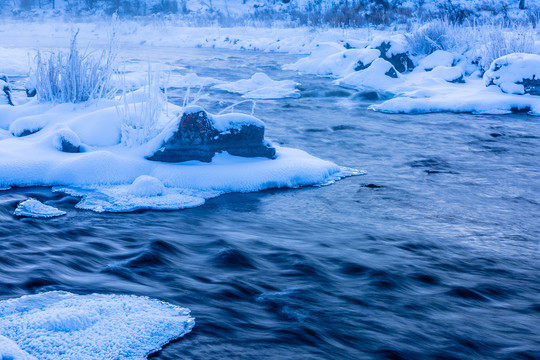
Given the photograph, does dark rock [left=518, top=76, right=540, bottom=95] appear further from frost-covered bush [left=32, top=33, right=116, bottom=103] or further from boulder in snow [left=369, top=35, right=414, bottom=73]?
frost-covered bush [left=32, top=33, right=116, bottom=103]

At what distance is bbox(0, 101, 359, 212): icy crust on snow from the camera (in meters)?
6.09

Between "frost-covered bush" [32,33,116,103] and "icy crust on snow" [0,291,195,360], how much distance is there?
5495 millimetres

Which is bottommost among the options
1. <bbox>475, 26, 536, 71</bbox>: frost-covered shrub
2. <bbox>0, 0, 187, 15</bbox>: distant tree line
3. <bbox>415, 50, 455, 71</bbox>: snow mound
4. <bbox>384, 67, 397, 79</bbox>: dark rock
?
<bbox>384, 67, 397, 79</bbox>: dark rock

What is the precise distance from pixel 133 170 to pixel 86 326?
373cm

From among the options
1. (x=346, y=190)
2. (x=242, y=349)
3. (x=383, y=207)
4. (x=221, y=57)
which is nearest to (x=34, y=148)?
(x=346, y=190)

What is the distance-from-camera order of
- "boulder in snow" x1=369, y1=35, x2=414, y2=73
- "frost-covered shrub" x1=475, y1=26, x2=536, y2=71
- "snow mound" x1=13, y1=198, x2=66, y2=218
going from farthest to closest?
"boulder in snow" x1=369, y1=35, x2=414, y2=73
"frost-covered shrub" x1=475, y1=26, x2=536, y2=71
"snow mound" x1=13, y1=198, x2=66, y2=218

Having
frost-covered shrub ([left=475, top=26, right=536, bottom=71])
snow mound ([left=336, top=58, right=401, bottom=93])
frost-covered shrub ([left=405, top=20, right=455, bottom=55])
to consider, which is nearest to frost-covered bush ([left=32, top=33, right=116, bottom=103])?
snow mound ([left=336, top=58, right=401, bottom=93])

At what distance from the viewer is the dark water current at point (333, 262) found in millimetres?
3369

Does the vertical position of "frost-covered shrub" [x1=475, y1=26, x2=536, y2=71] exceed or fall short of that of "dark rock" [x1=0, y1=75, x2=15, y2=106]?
it exceeds it

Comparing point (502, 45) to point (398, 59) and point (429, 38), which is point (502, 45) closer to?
point (398, 59)

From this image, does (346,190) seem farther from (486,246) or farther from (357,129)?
(357,129)

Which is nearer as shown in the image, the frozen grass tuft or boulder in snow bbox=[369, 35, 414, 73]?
the frozen grass tuft

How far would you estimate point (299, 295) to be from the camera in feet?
12.8

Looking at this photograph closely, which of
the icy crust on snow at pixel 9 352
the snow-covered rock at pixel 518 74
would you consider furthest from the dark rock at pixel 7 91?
the snow-covered rock at pixel 518 74
